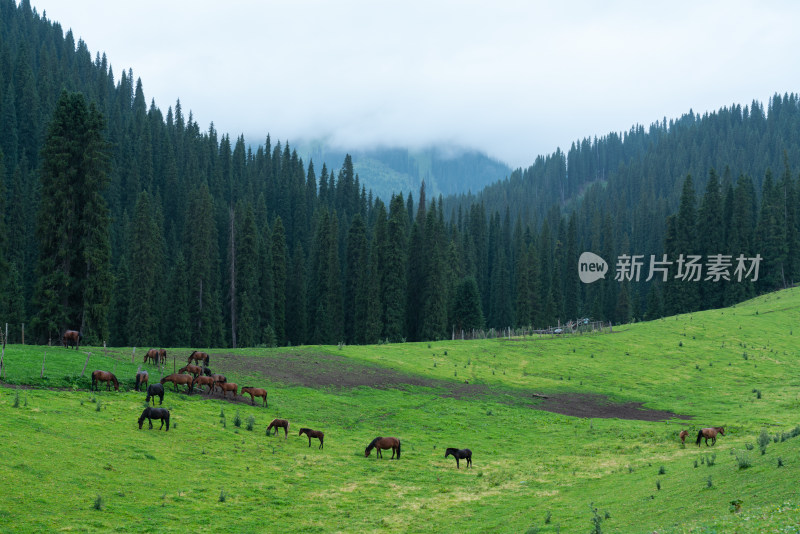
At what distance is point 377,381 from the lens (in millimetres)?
48875

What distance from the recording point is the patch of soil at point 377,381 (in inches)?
1809

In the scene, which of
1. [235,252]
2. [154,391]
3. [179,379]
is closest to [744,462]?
[154,391]

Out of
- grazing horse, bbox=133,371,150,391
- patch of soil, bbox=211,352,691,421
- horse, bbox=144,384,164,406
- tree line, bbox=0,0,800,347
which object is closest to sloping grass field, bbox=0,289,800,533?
patch of soil, bbox=211,352,691,421

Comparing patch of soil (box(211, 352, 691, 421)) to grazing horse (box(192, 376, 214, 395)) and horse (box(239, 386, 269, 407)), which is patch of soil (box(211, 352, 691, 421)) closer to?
Answer: grazing horse (box(192, 376, 214, 395))

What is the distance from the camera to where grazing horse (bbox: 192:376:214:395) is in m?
37.8

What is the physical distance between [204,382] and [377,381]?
1517cm

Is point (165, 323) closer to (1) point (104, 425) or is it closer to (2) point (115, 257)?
(2) point (115, 257)

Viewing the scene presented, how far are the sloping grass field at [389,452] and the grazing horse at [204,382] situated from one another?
75 cm

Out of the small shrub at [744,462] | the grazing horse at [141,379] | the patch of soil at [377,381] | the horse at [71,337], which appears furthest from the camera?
the patch of soil at [377,381]

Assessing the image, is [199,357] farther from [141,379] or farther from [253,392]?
[141,379]

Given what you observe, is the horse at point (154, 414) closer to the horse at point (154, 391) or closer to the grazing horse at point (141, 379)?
the horse at point (154, 391)

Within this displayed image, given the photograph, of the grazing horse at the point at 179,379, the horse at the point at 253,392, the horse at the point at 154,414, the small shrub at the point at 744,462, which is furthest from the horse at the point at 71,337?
the small shrub at the point at 744,462

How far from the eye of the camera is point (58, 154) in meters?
52.4

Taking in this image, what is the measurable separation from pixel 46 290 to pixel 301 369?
74.1 ft
